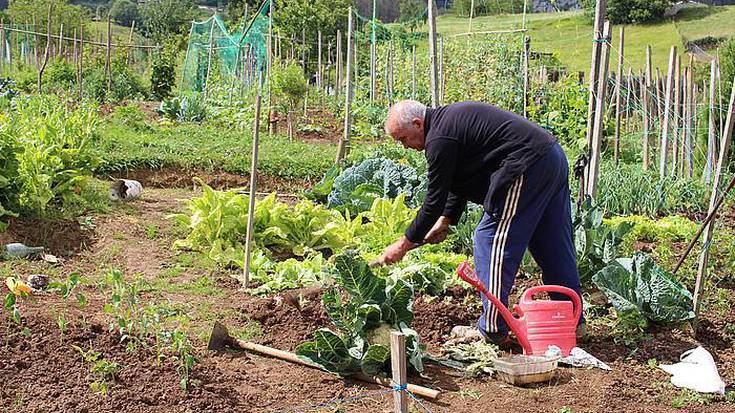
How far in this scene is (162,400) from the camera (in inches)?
139

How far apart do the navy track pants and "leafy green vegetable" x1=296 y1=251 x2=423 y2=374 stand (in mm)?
503

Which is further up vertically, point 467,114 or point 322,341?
point 467,114

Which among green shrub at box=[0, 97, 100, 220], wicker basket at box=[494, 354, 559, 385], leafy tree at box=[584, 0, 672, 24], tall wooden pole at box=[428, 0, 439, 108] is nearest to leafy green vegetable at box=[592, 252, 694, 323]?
wicker basket at box=[494, 354, 559, 385]

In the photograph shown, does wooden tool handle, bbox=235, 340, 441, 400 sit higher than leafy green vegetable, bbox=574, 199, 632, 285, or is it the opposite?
leafy green vegetable, bbox=574, 199, 632, 285

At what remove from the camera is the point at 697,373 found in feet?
13.1

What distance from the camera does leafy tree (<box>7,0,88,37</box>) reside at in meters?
30.0

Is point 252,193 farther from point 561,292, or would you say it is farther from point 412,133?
point 561,292

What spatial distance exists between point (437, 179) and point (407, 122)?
34 cm

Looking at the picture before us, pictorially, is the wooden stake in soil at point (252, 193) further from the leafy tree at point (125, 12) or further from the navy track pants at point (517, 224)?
the leafy tree at point (125, 12)

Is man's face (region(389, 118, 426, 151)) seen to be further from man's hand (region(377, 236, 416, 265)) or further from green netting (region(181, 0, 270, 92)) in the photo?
green netting (region(181, 0, 270, 92))

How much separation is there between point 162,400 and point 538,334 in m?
1.91

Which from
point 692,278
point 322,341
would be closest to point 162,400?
point 322,341

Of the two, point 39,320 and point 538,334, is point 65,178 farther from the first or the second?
point 538,334

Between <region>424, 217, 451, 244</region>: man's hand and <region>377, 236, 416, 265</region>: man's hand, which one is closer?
<region>377, 236, 416, 265</region>: man's hand
